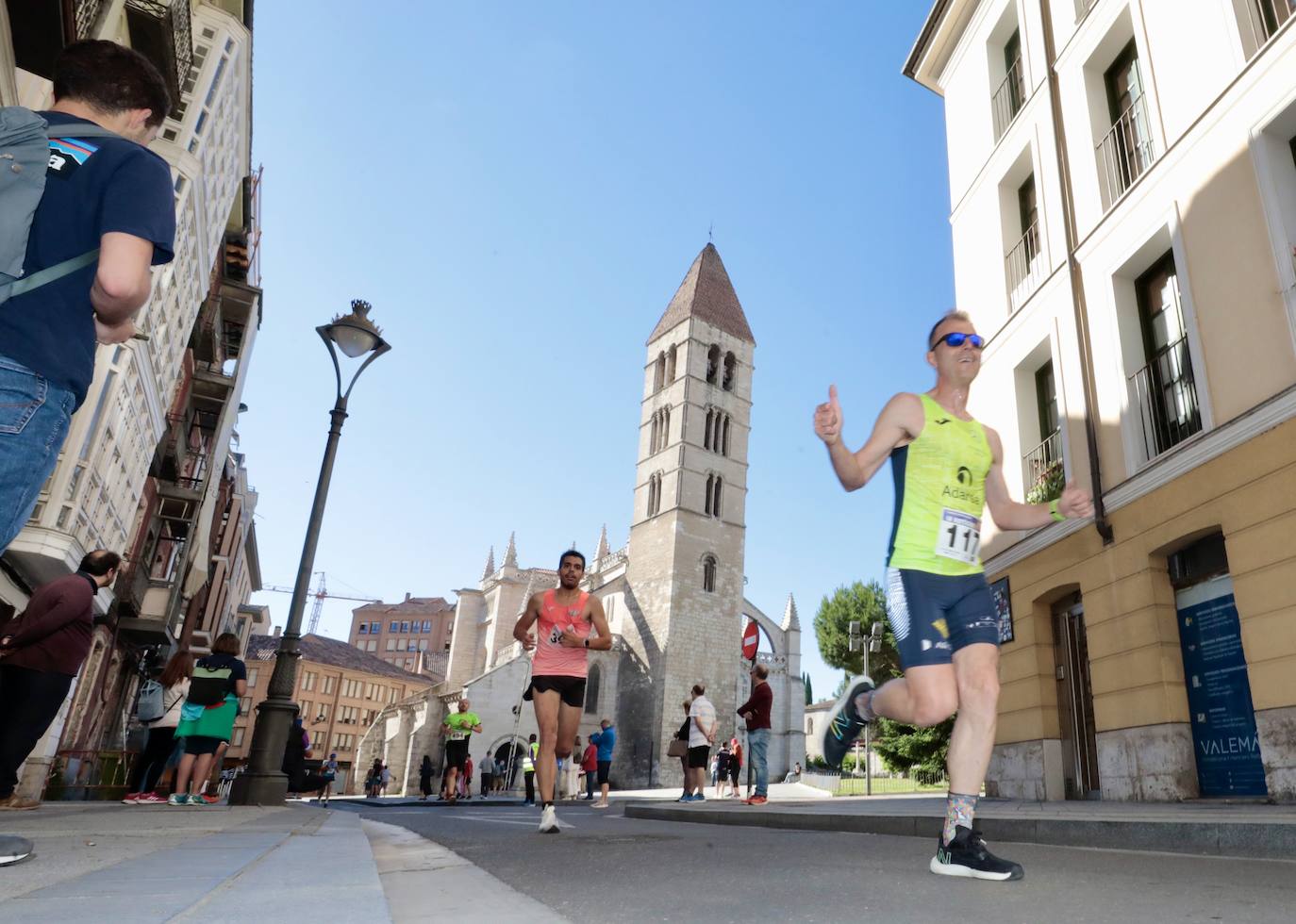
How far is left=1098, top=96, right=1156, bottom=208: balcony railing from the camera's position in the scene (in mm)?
10641

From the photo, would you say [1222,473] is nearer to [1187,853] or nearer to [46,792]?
[1187,853]

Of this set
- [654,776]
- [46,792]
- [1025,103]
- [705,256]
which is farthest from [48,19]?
[705,256]

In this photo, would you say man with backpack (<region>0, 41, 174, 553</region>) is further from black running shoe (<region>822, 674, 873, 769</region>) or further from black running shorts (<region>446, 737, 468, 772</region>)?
black running shorts (<region>446, 737, 468, 772</region>)

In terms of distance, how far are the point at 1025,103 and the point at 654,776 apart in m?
38.2

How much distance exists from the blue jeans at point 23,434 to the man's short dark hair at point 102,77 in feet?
3.05

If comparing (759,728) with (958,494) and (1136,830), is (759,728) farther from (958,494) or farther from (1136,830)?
(958,494)

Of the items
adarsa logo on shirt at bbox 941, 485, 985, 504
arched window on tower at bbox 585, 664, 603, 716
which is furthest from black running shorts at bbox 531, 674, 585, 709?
arched window on tower at bbox 585, 664, 603, 716

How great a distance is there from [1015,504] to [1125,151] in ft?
31.4

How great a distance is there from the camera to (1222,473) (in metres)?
8.12

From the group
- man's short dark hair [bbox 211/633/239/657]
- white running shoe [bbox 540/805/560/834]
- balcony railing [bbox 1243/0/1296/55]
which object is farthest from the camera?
balcony railing [bbox 1243/0/1296/55]

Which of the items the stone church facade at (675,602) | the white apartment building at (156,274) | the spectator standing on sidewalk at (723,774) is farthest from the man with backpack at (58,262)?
the stone church facade at (675,602)

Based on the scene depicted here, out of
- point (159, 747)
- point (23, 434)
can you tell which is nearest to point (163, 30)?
point (159, 747)

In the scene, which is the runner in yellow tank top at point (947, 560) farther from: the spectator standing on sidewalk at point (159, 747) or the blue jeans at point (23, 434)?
the spectator standing on sidewalk at point (159, 747)

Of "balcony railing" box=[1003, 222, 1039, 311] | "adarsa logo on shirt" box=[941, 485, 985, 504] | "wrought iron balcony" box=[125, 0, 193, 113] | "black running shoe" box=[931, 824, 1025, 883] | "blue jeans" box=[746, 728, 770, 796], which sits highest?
"wrought iron balcony" box=[125, 0, 193, 113]
